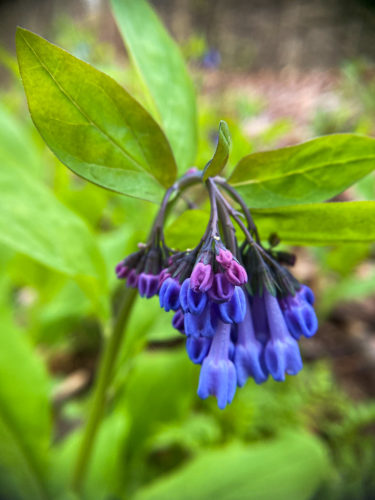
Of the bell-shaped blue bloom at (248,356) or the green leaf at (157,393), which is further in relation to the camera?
the green leaf at (157,393)

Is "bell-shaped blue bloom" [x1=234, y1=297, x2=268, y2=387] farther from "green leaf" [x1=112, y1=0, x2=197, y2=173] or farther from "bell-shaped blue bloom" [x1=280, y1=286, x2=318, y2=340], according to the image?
"green leaf" [x1=112, y1=0, x2=197, y2=173]

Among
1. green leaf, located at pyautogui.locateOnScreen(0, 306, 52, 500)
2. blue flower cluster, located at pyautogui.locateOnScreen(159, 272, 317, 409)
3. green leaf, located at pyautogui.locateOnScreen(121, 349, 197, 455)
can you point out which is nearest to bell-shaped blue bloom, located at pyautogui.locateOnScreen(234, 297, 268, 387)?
blue flower cluster, located at pyautogui.locateOnScreen(159, 272, 317, 409)

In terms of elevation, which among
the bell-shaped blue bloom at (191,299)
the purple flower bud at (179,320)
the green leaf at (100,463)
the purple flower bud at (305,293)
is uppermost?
the bell-shaped blue bloom at (191,299)

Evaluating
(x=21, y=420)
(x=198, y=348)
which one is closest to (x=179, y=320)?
(x=198, y=348)

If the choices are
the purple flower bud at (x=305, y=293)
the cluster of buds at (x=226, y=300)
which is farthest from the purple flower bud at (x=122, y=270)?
the purple flower bud at (x=305, y=293)

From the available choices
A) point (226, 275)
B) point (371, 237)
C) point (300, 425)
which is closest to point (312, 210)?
point (371, 237)

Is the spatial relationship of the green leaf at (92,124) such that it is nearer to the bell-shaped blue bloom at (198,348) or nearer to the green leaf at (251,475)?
the bell-shaped blue bloom at (198,348)
